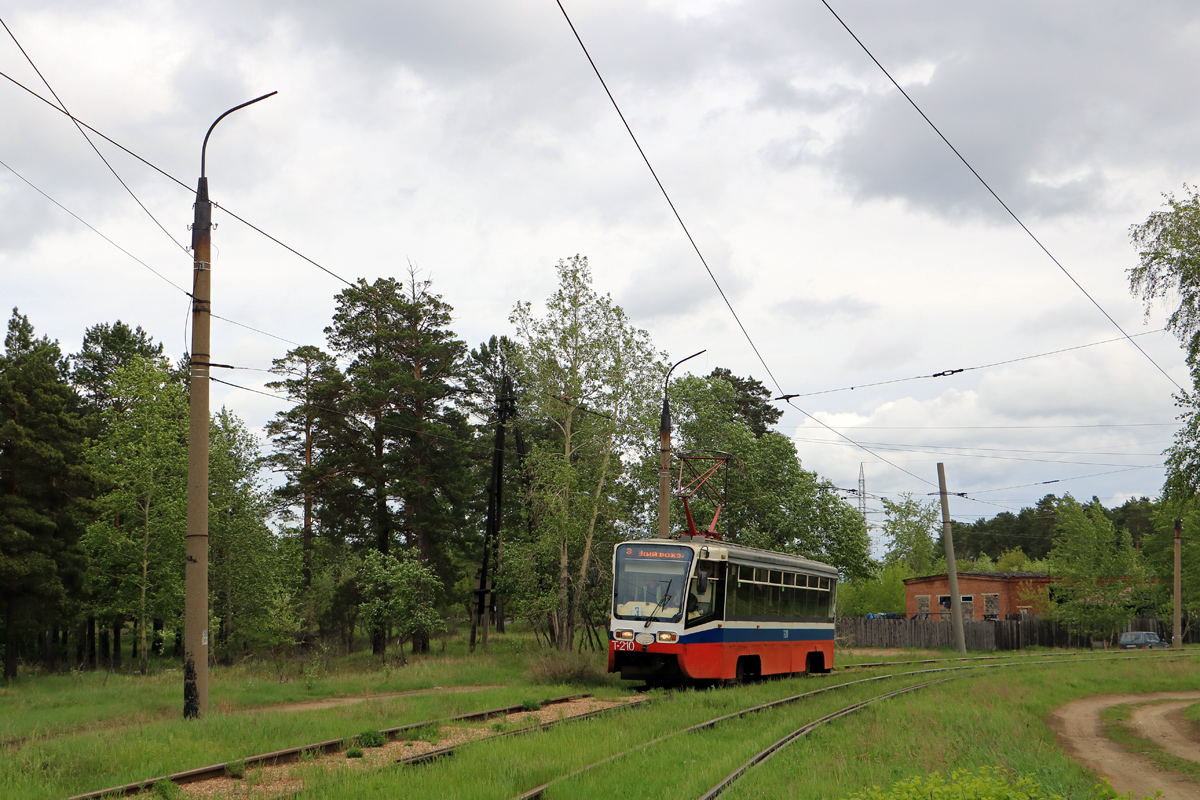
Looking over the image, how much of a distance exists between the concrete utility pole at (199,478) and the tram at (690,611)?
9.08 m

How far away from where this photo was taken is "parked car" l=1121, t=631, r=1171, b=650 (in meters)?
55.9

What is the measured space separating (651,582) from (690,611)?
3.54ft

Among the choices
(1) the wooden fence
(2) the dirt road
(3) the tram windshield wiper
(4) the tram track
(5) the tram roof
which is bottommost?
(1) the wooden fence

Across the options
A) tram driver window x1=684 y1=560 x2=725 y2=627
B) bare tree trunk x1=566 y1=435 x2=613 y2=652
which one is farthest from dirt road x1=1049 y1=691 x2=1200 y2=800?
bare tree trunk x1=566 y1=435 x2=613 y2=652

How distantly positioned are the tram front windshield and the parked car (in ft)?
155

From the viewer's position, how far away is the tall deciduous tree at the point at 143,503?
37.9 meters

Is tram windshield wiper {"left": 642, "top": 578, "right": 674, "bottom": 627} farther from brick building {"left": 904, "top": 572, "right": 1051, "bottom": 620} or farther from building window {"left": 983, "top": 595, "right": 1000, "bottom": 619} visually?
building window {"left": 983, "top": 595, "right": 1000, "bottom": 619}

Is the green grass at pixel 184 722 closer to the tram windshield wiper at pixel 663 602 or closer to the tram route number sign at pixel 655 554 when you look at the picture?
the tram windshield wiper at pixel 663 602

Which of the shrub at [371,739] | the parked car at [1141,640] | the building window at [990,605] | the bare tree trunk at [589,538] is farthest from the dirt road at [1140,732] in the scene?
the building window at [990,605]

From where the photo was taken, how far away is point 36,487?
35.4m

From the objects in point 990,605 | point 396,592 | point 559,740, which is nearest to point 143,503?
point 396,592

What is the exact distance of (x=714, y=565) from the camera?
20.7 m

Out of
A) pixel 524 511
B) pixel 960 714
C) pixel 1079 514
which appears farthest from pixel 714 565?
pixel 1079 514

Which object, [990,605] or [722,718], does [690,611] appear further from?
Answer: [990,605]
